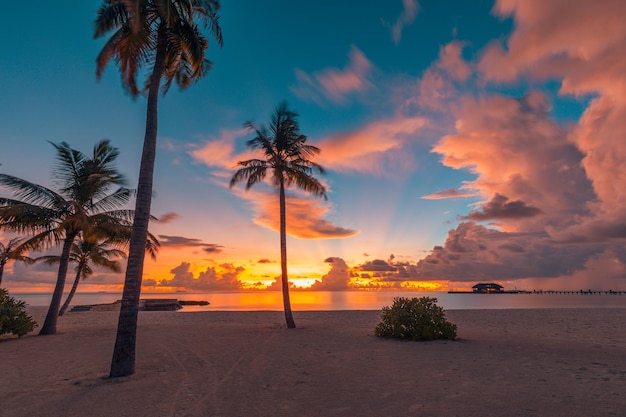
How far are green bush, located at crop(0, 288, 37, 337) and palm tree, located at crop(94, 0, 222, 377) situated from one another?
11462 millimetres

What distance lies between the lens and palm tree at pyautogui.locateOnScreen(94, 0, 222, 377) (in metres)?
9.98

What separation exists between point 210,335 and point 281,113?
1358 cm

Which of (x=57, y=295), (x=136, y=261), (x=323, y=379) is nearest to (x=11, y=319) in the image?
(x=57, y=295)

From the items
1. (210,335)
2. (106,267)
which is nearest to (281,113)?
(210,335)

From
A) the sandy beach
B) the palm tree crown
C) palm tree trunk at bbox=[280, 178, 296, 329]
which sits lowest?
the sandy beach

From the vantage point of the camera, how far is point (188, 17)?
1191 cm

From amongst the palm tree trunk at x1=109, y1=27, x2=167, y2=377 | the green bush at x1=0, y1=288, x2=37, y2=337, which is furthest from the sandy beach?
the green bush at x1=0, y1=288, x2=37, y2=337

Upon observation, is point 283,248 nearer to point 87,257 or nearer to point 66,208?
point 66,208

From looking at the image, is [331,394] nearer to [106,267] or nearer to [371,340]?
[371,340]

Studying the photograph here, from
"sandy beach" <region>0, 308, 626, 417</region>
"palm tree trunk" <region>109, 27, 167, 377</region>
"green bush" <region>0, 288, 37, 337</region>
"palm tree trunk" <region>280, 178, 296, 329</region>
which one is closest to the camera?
"sandy beach" <region>0, 308, 626, 417</region>

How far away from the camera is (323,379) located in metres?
9.38

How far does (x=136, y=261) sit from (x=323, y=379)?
605 centimetres

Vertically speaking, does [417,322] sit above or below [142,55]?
below

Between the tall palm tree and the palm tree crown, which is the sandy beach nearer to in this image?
the palm tree crown
